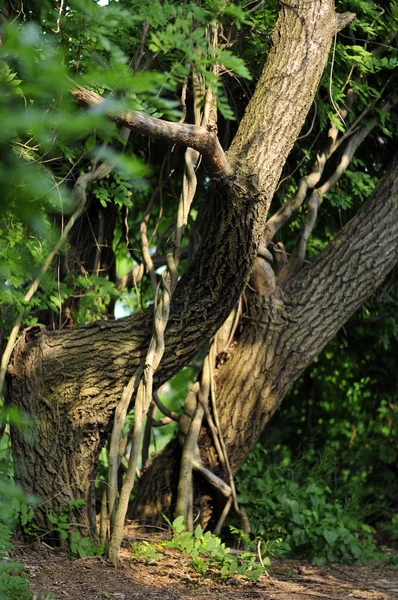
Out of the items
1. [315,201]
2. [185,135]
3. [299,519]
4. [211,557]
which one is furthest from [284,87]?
[299,519]

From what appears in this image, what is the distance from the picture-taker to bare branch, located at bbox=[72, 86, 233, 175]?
114 inches

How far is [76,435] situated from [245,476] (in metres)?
1.92

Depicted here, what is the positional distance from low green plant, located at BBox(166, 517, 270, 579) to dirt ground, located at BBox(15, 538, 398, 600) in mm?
60

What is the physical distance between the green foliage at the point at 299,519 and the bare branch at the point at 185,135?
2447mm

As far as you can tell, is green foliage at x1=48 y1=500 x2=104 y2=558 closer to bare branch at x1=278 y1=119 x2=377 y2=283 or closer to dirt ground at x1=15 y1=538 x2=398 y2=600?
dirt ground at x1=15 y1=538 x2=398 y2=600

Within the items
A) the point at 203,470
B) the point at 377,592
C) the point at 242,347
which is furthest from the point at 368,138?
the point at 377,592

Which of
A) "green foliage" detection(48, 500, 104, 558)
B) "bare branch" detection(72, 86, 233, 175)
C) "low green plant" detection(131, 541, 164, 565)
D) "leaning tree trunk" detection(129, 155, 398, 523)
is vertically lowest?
"low green plant" detection(131, 541, 164, 565)

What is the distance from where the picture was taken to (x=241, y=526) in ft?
15.7

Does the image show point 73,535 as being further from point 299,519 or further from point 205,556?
point 299,519

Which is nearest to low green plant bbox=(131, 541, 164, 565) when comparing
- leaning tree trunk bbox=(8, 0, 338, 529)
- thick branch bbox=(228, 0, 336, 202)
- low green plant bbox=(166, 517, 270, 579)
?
low green plant bbox=(166, 517, 270, 579)

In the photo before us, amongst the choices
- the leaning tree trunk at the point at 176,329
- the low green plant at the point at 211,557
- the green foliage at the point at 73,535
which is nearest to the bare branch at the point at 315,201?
the leaning tree trunk at the point at 176,329

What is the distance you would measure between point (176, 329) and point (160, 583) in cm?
120

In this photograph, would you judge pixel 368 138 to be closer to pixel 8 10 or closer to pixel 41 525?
pixel 8 10

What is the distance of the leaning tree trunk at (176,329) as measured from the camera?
3.54m
